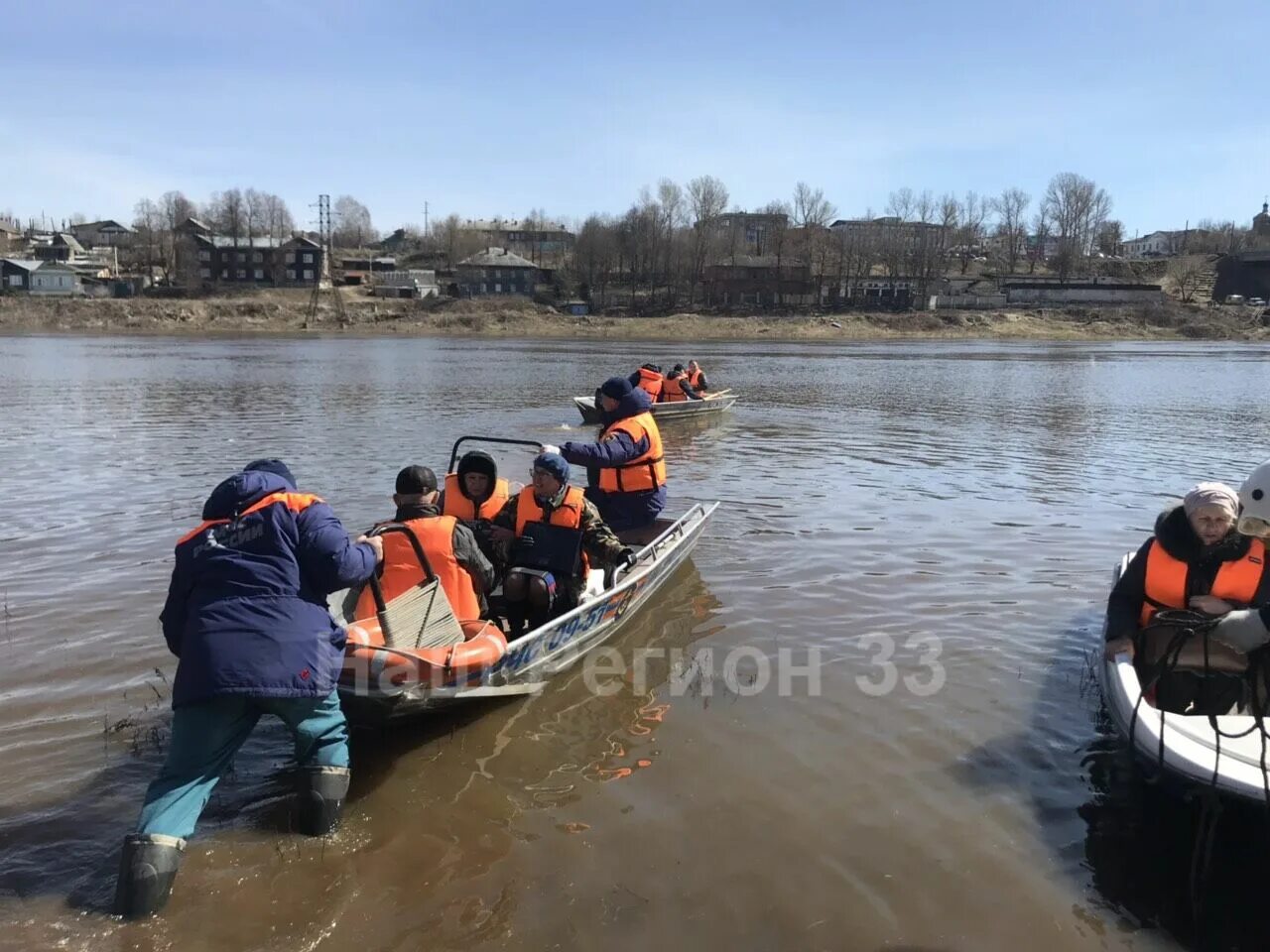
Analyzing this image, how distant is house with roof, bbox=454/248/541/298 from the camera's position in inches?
3927

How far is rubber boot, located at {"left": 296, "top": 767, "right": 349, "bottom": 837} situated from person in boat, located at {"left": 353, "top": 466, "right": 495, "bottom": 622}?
1079mm

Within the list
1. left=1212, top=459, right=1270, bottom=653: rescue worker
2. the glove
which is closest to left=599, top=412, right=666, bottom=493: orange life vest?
left=1212, top=459, right=1270, bottom=653: rescue worker

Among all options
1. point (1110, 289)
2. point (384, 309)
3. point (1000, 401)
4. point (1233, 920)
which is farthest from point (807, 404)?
point (1110, 289)

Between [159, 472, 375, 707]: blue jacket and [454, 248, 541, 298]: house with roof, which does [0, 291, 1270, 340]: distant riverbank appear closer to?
[454, 248, 541, 298]: house with roof

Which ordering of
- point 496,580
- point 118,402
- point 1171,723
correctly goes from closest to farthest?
1. point 1171,723
2. point 496,580
3. point 118,402

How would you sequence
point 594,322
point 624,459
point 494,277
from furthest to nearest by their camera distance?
point 494,277
point 594,322
point 624,459

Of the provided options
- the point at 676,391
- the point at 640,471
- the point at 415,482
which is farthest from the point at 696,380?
the point at 415,482

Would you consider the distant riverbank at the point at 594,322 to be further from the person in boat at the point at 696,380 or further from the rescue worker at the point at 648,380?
the rescue worker at the point at 648,380

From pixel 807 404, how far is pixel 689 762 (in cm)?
2171

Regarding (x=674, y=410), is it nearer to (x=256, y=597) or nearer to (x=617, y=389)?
(x=617, y=389)

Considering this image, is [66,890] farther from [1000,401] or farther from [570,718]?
[1000,401]

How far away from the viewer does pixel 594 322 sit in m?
78.9

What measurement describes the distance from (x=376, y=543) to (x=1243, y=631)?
457 centimetres

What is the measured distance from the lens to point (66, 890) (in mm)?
4152
